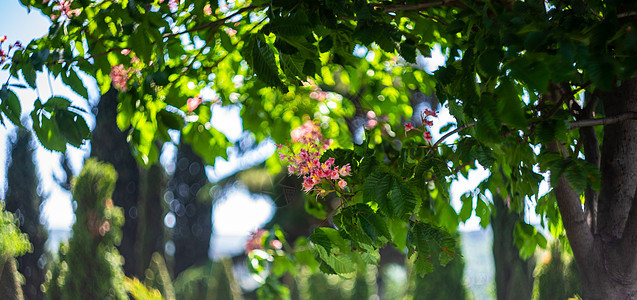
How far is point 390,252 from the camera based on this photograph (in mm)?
16016

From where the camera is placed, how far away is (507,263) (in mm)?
8648

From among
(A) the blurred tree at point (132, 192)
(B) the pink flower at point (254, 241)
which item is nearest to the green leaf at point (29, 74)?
(B) the pink flower at point (254, 241)

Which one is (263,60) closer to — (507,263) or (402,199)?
(402,199)

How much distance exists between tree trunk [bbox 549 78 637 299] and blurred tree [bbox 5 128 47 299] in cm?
1371

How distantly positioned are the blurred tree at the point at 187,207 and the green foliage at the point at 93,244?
828cm

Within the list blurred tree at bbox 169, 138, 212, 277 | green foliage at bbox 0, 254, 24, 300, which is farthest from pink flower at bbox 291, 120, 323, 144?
blurred tree at bbox 169, 138, 212, 277

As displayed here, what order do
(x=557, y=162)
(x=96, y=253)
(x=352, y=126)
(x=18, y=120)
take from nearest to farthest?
(x=557, y=162) → (x=18, y=120) → (x=96, y=253) → (x=352, y=126)

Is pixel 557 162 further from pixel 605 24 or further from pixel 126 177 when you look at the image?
pixel 126 177

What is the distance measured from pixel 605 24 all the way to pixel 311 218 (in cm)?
1392

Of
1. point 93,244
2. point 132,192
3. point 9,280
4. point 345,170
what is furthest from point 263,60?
point 132,192

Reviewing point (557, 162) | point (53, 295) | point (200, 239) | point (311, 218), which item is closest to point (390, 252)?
point (311, 218)

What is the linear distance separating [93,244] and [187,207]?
28.7 ft

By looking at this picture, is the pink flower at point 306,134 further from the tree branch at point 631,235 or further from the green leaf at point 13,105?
the tree branch at point 631,235

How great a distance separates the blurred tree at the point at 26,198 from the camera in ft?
43.9
